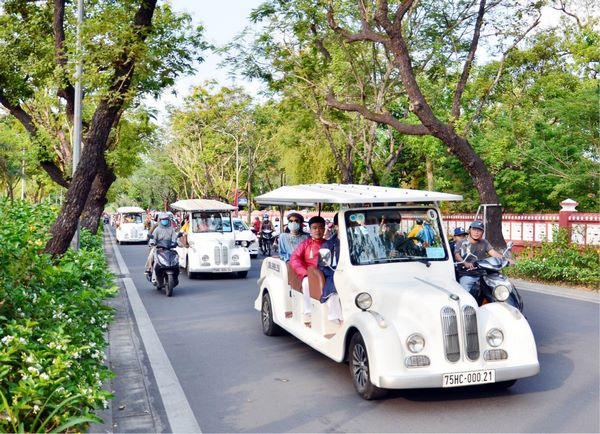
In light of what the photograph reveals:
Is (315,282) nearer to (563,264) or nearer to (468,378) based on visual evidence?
(468,378)

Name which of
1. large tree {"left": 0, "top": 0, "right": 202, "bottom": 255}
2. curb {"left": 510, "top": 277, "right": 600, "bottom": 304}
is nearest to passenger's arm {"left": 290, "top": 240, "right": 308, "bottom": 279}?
large tree {"left": 0, "top": 0, "right": 202, "bottom": 255}

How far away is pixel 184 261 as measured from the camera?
19.0 m

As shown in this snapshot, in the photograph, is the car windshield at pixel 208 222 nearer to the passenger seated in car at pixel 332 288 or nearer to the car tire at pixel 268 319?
the car tire at pixel 268 319

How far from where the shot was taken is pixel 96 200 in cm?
2384

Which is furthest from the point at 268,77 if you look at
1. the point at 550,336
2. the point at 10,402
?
the point at 10,402

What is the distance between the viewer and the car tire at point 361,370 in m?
6.27

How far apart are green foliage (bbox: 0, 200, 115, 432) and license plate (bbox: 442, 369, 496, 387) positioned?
2829mm

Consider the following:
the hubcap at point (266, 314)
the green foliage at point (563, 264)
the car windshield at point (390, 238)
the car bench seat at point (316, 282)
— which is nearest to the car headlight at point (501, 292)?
the car windshield at point (390, 238)

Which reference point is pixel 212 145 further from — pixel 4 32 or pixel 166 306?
pixel 166 306

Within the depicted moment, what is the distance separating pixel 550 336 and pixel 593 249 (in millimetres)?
7808

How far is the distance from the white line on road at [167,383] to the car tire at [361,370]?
1559 millimetres

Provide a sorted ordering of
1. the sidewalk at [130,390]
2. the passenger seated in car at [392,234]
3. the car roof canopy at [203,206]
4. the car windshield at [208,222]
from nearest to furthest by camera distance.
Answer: the sidewalk at [130,390], the passenger seated in car at [392,234], the car roof canopy at [203,206], the car windshield at [208,222]

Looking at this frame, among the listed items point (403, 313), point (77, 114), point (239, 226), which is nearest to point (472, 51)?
point (239, 226)

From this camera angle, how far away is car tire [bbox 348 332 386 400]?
20.6 feet
